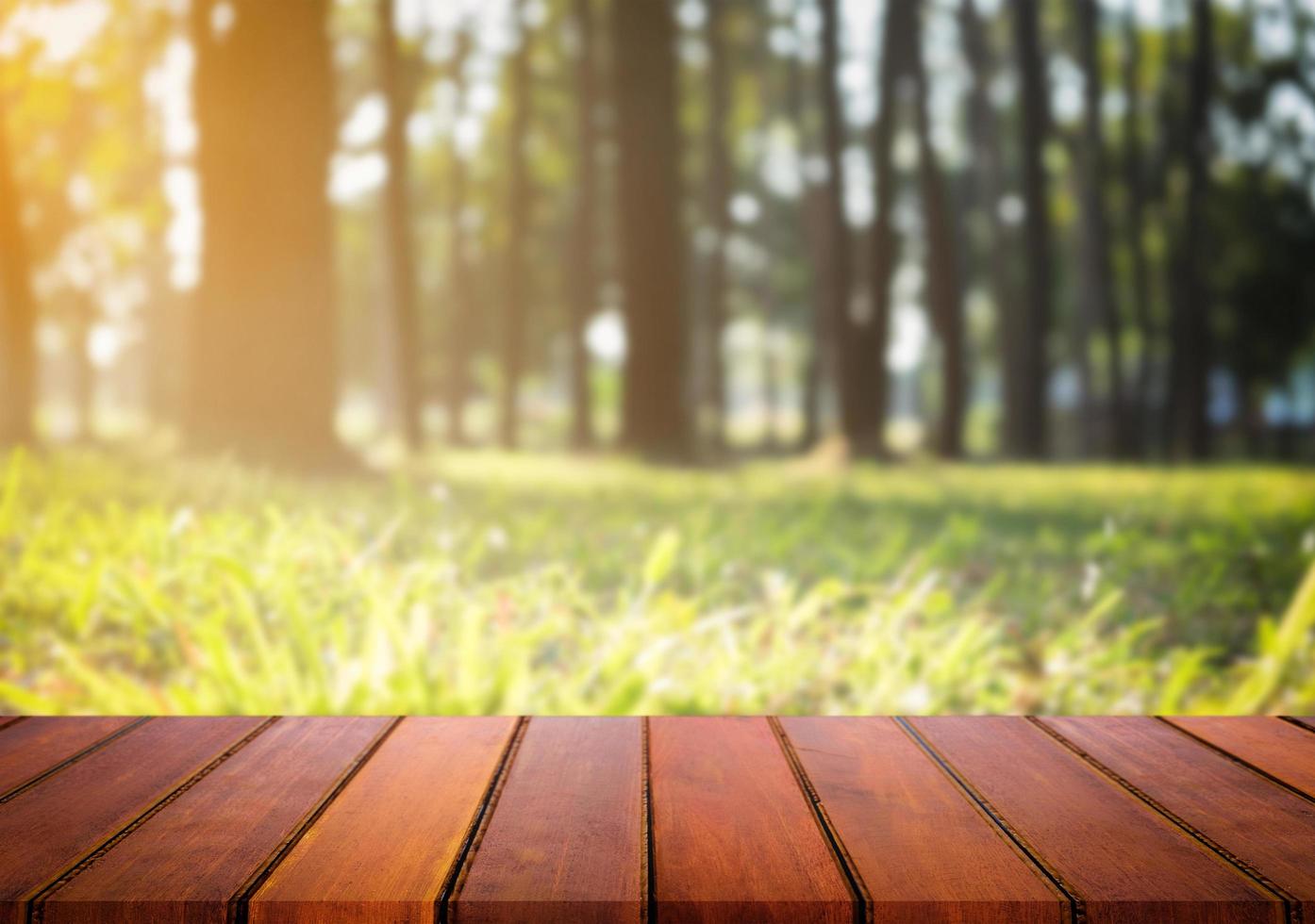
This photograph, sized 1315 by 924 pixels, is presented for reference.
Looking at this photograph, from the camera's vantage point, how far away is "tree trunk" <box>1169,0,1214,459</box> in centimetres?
421

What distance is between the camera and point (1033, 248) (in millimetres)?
7824

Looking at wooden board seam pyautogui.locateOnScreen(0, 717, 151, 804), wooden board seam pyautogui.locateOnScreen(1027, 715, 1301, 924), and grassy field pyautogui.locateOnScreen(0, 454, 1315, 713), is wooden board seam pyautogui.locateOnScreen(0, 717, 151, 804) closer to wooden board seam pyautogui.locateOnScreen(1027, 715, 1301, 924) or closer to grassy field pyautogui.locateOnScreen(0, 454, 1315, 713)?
grassy field pyautogui.locateOnScreen(0, 454, 1315, 713)

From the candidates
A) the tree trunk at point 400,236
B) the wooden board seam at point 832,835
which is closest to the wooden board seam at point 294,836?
the wooden board seam at point 832,835

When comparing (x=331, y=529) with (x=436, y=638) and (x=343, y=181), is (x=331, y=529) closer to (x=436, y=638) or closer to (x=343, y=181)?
(x=436, y=638)

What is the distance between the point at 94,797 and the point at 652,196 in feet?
11.8

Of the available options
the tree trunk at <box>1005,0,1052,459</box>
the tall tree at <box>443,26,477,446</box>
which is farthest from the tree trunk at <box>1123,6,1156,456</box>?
the tall tree at <box>443,26,477,446</box>

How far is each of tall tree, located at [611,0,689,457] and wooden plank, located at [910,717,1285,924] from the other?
105 inches

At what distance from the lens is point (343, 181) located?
379 centimetres

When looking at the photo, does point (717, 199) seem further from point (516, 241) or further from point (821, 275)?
point (516, 241)

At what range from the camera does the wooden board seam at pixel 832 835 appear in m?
1.25

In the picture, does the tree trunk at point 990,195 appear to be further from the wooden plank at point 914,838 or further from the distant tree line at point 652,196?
the wooden plank at point 914,838

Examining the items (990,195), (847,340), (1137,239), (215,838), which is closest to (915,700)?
(215,838)

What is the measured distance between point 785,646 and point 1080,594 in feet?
3.46

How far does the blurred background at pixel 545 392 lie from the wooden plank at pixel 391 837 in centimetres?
68
